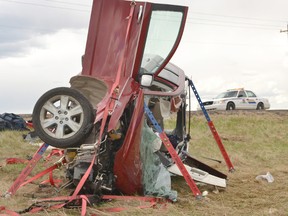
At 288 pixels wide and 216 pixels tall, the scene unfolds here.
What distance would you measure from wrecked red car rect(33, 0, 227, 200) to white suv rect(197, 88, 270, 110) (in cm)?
1913

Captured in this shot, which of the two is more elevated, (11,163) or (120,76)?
(120,76)

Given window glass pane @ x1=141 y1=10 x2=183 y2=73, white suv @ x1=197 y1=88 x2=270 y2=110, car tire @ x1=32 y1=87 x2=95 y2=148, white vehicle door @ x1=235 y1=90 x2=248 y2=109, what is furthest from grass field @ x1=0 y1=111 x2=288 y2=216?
white vehicle door @ x1=235 y1=90 x2=248 y2=109

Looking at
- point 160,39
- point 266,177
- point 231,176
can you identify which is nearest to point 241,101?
point 231,176

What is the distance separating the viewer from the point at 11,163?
8.35 m

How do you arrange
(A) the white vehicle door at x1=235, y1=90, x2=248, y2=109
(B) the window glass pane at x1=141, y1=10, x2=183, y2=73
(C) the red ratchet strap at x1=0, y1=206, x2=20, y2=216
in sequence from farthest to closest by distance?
(A) the white vehicle door at x1=235, y1=90, x2=248, y2=109, (B) the window glass pane at x1=141, y1=10, x2=183, y2=73, (C) the red ratchet strap at x1=0, y1=206, x2=20, y2=216

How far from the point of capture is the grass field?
528 centimetres

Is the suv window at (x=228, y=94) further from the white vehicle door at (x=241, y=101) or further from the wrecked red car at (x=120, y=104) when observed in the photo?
the wrecked red car at (x=120, y=104)

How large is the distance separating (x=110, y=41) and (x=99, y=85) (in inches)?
24.7

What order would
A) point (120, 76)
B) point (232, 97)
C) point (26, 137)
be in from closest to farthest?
point (120, 76), point (26, 137), point (232, 97)

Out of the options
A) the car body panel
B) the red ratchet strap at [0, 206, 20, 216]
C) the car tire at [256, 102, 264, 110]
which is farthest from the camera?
the car tire at [256, 102, 264, 110]

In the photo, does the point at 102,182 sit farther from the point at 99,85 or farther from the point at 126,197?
the point at 99,85

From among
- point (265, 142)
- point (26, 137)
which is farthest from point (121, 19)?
point (265, 142)

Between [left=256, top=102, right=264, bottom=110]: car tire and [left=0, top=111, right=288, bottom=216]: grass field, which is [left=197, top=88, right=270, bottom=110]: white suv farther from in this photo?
[left=0, top=111, right=288, bottom=216]: grass field

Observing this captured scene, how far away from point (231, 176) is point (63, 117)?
139 inches
